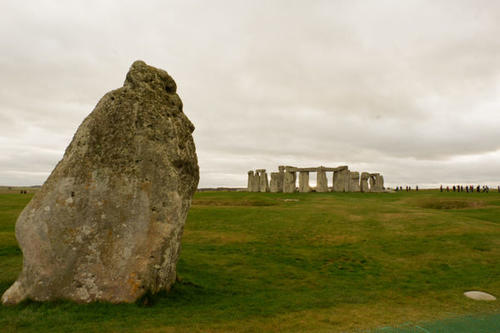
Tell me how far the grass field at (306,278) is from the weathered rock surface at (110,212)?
21.2 inches

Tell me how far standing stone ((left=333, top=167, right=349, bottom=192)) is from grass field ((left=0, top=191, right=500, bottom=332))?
3080 cm

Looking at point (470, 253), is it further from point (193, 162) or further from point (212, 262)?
point (193, 162)

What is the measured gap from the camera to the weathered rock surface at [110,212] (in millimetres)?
7008

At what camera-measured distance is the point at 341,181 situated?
2099 inches

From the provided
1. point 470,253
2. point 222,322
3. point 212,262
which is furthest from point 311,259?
point 222,322

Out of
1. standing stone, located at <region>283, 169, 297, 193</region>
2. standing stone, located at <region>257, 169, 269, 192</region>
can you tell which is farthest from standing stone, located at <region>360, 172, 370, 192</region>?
standing stone, located at <region>257, 169, 269, 192</region>

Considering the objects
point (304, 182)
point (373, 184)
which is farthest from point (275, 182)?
point (373, 184)

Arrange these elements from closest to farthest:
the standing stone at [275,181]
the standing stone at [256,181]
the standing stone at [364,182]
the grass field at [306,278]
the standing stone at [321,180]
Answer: the grass field at [306,278] < the standing stone at [321,180] < the standing stone at [364,182] < the standing stone at [275,181] < the standing stone at [256,181]

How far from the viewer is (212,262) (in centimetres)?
1262

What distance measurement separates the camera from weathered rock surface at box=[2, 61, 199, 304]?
23.0ft

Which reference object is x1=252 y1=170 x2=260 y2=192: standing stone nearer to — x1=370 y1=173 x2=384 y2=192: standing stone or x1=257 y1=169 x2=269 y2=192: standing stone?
x1=257 y1=169 x2=269 y2=192: standing stone

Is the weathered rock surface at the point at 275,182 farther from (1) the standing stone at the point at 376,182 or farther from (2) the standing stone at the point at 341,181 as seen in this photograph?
(1) the standing stone at the point at 376,182

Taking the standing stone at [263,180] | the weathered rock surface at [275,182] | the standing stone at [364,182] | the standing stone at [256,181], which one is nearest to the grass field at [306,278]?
the standing stone at [364,182]

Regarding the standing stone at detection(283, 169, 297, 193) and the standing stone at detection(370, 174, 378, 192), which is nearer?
the standing stone at detection(283, 169, 297, 193)
